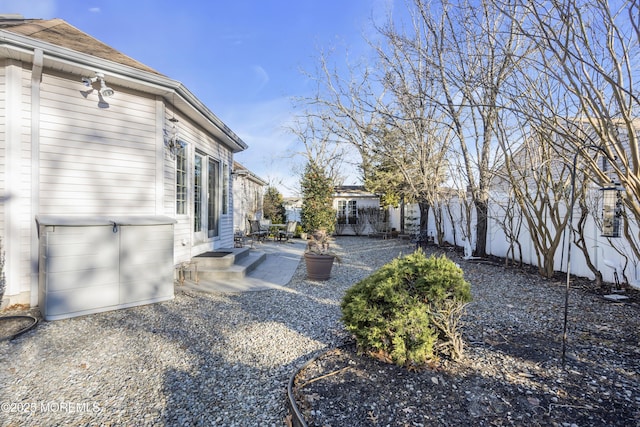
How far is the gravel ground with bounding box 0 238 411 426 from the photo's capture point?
2.18 m

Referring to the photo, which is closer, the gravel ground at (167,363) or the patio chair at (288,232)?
the gravel ground at (167,363)

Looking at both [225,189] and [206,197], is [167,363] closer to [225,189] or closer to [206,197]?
[206,197]

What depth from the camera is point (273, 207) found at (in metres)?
17.2

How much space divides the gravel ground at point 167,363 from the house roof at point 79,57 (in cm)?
332

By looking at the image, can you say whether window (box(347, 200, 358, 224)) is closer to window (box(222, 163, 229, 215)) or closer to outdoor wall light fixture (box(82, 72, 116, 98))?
window (box(222, 163, 229, 215))

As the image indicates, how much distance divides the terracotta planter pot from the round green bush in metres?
3.29

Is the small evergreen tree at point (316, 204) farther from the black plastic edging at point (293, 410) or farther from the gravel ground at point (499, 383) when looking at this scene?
the black plastic edging at point (293, 410)

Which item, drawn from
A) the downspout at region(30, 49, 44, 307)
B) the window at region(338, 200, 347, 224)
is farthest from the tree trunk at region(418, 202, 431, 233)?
the downspout at region(30, 49, 44, 307)

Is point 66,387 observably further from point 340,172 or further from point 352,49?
point 340,172

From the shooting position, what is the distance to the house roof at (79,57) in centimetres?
387

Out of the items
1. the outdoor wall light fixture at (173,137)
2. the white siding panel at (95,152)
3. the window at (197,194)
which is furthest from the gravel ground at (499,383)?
the window at (197,194)

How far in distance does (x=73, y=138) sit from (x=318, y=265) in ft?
14.5

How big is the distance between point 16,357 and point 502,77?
6.81 metres

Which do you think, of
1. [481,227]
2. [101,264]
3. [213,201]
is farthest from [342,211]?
[101,264]
